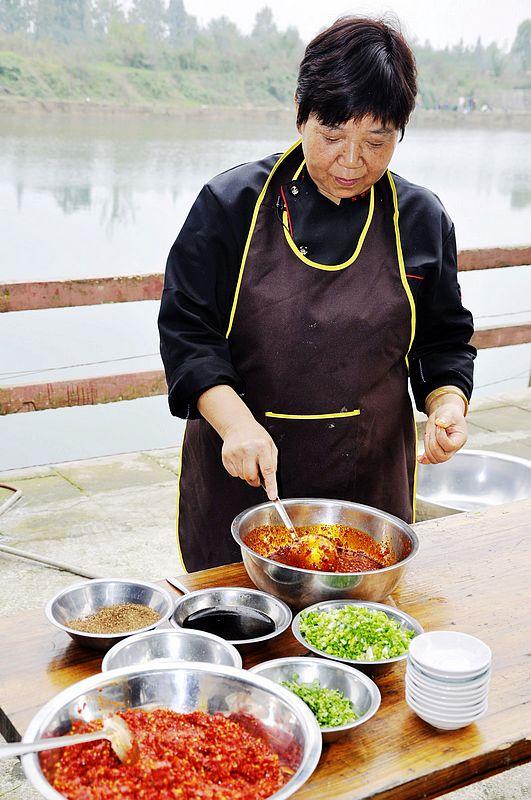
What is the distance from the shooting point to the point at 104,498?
156 inches

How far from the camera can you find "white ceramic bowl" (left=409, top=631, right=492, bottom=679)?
120 cm

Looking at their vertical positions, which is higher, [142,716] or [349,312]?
[349,312]

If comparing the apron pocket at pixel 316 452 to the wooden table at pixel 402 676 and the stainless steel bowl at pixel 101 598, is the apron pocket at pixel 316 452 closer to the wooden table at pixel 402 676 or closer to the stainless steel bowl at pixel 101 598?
the wooden table at pixel 402 676

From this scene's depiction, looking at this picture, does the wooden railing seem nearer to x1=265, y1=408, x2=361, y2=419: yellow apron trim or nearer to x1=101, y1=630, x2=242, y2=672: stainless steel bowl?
x1=265, y1=408, x2=361, y2=419: yellow apron trim

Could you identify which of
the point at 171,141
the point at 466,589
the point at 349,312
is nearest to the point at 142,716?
the point at 466,589

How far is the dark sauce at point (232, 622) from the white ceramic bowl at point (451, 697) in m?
0.28

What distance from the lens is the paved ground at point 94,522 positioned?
3189 mm

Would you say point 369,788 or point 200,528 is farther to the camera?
point 200,528

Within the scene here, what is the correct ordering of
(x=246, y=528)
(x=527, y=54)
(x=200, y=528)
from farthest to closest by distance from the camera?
(x=527, y=54)
(x=200, y=528)
(x=246, y=528)

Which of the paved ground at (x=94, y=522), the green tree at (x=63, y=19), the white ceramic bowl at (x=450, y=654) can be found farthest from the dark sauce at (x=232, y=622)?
the green tree at (x=63, y=19)

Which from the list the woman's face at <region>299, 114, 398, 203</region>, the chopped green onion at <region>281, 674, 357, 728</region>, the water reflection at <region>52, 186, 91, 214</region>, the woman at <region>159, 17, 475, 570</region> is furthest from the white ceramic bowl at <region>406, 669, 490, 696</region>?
the water reflection at <region>52, 186, 91, 214</region>

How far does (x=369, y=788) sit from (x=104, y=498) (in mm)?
3023

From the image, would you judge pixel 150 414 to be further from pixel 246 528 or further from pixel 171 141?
pixel 246 528

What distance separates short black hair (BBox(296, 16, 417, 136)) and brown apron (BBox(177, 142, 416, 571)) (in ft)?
0.78
